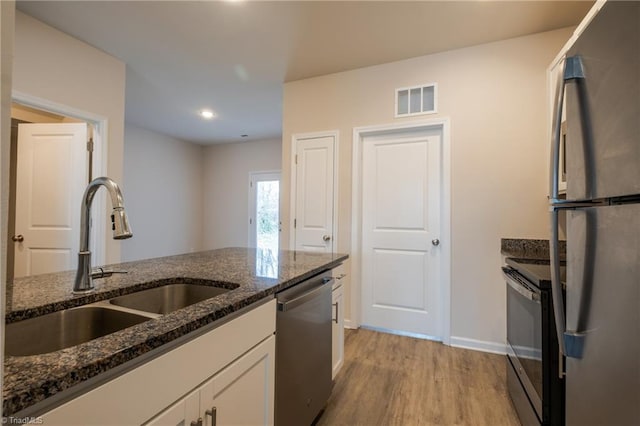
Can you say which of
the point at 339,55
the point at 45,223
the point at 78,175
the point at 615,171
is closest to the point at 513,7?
the point at 339,55

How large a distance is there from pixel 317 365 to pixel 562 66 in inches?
64.2

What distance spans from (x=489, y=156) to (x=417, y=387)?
1.99 metres

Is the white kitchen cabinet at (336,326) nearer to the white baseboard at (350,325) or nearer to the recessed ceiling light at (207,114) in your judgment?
the white baseboard at (350,325)

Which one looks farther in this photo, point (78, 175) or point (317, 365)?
point (78, 175)

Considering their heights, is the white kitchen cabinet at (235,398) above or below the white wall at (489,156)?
below

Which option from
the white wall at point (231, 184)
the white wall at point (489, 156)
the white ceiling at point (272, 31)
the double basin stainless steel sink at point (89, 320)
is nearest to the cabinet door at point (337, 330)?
the double basin stainless steel sink at point (89, 320)

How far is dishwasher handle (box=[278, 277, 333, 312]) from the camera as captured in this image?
1.22 m

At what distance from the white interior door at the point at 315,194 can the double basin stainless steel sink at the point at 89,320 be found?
6.50 feet

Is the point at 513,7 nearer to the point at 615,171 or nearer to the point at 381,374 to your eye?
the point at 615,171

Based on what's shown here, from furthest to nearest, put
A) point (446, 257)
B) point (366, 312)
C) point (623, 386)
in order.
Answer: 1. point (366, 312)
2. point (446, 257)
3. point (623, 386)

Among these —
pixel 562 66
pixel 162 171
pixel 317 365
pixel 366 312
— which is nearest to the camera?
pixel 562 66

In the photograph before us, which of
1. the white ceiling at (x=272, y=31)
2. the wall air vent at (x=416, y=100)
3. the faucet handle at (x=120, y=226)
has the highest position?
the white ceiling at (x=272, y=31)

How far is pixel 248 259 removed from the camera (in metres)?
1.81

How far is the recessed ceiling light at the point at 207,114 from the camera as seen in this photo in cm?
438
